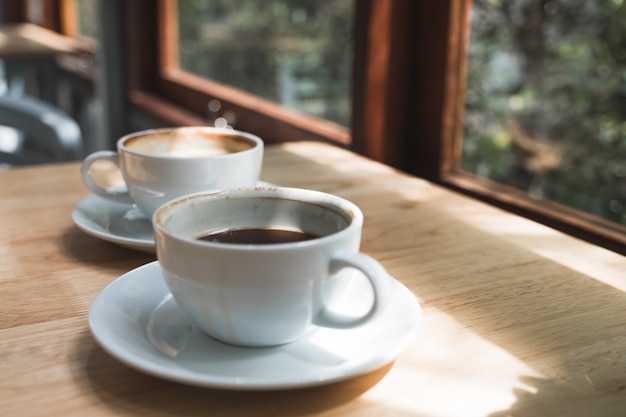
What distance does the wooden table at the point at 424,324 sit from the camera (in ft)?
1.29

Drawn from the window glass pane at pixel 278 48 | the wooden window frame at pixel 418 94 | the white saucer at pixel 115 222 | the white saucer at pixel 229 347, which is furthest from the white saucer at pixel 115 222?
the window glass pane at pixel 278 48

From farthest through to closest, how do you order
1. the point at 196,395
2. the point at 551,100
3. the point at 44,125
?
the point at 44,125
the point at 551,100
the point at 196,395

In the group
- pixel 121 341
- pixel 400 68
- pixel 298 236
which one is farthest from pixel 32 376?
pixel 400 68

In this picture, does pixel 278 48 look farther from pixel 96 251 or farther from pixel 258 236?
pixel 258 236

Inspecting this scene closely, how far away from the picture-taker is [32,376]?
0.42m

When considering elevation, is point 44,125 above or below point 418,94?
below

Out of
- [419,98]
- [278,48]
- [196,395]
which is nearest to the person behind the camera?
[196,395]

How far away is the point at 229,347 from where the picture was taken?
17.0 inches

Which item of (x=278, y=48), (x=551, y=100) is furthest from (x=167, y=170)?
(x=278, y=48)

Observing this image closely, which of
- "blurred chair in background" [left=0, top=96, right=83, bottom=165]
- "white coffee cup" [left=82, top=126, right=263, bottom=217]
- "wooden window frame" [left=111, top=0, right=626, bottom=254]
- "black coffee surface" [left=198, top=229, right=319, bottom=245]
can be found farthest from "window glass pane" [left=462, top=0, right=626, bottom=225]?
"blurred chair in background" [left=0, top=96, right=83, bottom=165]

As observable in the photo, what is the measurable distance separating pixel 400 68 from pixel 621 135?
39 centimetres

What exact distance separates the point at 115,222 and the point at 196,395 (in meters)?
0.31

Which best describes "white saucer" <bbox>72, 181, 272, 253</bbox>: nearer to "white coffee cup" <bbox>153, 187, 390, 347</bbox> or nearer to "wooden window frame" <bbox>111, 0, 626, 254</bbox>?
"white coffee cup" <bbox>153, 187, 390, 347</bbox>

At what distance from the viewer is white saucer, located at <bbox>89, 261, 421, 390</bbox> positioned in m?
0.39
